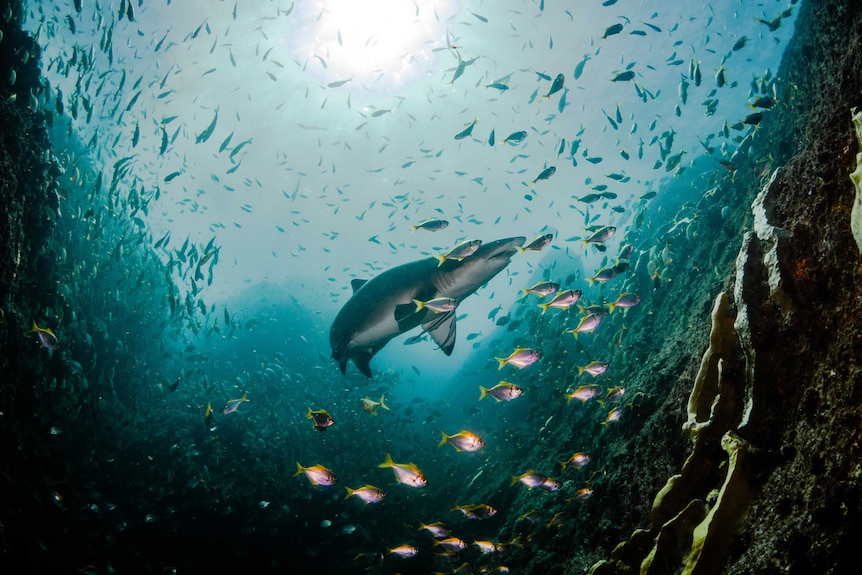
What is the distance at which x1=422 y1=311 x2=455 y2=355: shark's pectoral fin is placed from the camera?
641 centimetres

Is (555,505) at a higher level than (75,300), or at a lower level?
lower

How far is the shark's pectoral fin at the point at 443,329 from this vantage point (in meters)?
6.41

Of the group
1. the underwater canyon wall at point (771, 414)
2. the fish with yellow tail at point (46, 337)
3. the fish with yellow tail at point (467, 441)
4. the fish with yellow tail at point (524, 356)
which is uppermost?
the fish with yellow tail at point (46, 337)

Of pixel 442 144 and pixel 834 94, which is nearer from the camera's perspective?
pixel 834 94

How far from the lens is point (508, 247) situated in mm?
5359

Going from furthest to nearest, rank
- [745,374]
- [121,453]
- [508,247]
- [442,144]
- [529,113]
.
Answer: [442,144], [529,113], [121,453], [508,247], [745,374]

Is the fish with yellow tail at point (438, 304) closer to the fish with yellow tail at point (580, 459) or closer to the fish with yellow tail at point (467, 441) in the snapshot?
the fish with yellow tail at point (467, 441)

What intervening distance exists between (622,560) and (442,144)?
33495 millimetres

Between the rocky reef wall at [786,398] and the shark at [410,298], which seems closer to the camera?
the rocky reef wall at [786,398]

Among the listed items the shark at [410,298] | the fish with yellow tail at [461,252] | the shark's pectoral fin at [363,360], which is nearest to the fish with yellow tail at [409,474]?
the shark's pectoral fin at [363,360]

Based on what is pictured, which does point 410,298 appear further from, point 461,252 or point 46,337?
point 46,337

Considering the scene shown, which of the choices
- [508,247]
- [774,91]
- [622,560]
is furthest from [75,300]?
[774,91]

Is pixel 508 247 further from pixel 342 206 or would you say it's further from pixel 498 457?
pixel 342 206

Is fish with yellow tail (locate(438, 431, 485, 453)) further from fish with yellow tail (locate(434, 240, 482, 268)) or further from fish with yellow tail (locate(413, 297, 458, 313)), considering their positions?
fish with yellow tail (locate(434, 240, 482, 268))
